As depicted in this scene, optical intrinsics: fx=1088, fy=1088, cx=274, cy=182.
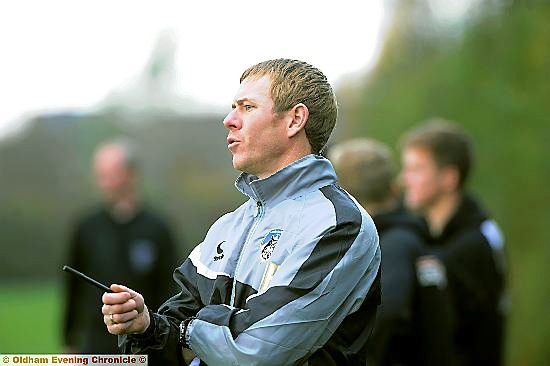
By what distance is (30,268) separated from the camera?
2492cm

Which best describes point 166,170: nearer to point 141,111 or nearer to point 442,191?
point 141,111

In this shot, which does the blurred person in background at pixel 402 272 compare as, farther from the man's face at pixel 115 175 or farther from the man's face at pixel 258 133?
the man's face at pixel 115 175

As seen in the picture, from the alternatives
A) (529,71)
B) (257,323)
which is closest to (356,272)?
(257,323)

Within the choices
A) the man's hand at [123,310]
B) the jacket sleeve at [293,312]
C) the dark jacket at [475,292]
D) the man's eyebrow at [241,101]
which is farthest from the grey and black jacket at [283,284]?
the dark jacket at [475,292]

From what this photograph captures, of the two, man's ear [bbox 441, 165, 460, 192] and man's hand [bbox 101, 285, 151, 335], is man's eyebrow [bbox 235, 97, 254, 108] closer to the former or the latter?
man's hand [bbox 101, 285, 151, 335]

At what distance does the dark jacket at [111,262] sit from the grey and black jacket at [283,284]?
200 inches

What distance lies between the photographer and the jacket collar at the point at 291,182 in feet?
10.9

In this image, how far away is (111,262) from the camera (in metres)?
8.53

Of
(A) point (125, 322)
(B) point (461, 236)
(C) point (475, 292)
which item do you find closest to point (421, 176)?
(B) point (461, 236)

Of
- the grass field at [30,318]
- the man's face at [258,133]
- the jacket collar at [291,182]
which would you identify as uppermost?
the man's face at [258,133]

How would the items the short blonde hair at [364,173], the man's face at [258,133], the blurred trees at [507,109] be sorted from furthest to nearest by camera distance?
the blurred trees at [507,109], the short blonde hair at [364,173], the man's face at [258,133]

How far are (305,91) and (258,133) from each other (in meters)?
0.20

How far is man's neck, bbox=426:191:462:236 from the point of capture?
689 centimetres

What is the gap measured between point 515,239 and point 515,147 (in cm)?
102
